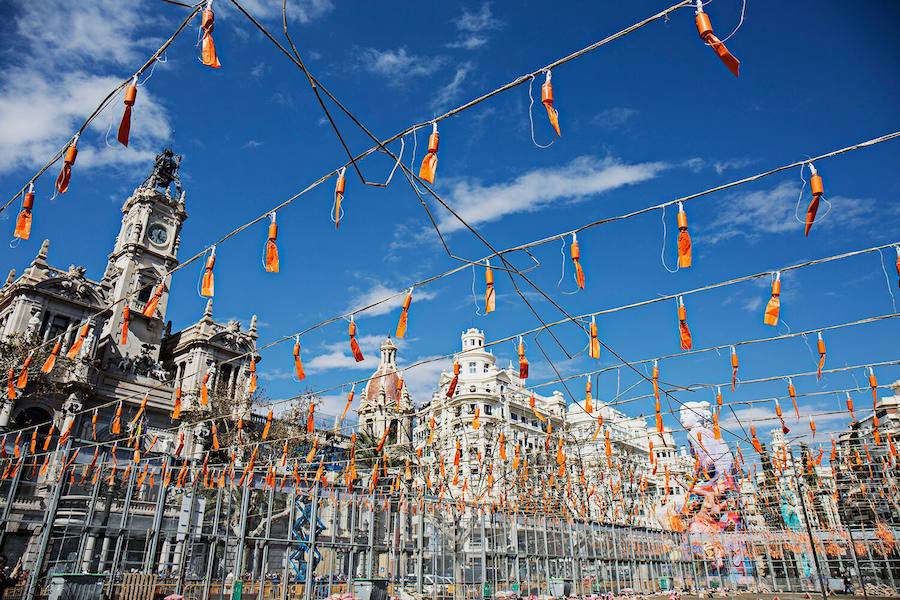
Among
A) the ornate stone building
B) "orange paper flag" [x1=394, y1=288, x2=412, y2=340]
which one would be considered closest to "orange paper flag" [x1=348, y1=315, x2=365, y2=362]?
"orange paper flag" [x1=394, y1=288, x2=412, y2=340]

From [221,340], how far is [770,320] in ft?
128

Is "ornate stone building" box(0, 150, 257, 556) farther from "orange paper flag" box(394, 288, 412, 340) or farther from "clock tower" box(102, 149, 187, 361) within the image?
"orange paper flag" box(394, 288, 412, 340)

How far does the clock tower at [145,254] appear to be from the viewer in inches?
1483

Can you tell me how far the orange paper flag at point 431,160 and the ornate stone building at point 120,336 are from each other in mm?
20055

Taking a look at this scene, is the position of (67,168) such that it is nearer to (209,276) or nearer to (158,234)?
(209,276)

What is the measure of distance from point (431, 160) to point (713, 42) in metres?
2.79

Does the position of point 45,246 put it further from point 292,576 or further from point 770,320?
point 770,320

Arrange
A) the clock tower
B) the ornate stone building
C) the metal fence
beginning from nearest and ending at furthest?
the metal fence
the ornate stone building
the clock tower

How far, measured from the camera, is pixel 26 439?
26250 millimetres

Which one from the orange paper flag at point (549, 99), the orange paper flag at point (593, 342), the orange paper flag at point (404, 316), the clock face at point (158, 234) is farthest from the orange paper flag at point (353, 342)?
the clock face at point (158, 234)

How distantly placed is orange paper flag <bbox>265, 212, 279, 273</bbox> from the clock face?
39.6 meters

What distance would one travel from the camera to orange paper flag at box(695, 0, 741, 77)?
4.18 meters

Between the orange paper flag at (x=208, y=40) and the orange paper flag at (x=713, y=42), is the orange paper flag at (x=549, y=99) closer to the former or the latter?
the orange paper flag at (x=713, y=42)

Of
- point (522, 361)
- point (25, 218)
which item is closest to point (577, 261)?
point (522, 361)
